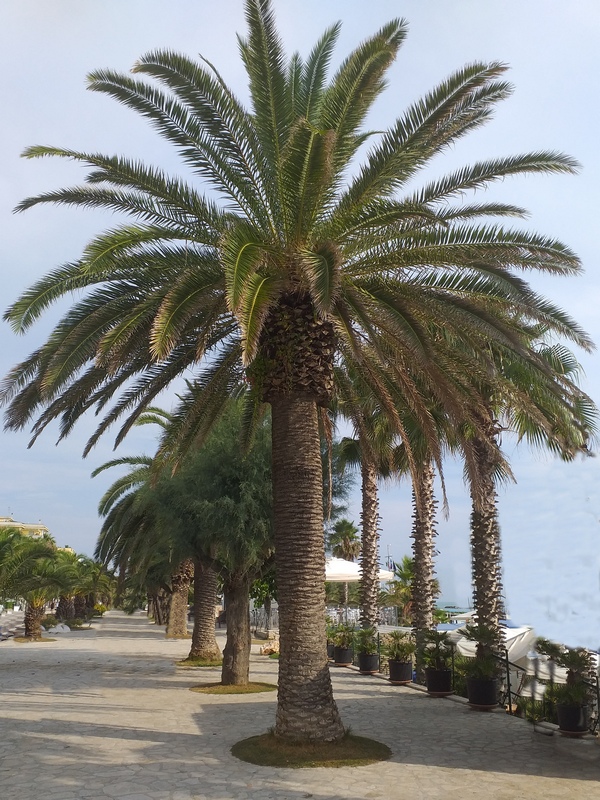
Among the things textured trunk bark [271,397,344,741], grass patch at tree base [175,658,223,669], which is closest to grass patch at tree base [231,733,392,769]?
textured trunk bark [271,397,344,741]

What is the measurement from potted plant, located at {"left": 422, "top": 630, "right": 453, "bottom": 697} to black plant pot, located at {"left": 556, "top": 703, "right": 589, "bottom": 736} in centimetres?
552

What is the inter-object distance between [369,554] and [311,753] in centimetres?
1361

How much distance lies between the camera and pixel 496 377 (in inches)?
429

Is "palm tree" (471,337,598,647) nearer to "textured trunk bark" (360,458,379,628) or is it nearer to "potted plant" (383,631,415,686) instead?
"potted plant" (383,631,415,686)

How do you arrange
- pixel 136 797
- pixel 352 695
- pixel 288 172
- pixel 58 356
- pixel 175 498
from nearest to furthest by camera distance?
pixel 136 797 < pixel 288 172 < pixel 58 356 < pixel 352 695 < pixel 175 498

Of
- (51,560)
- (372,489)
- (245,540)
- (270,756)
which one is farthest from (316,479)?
(51,560)

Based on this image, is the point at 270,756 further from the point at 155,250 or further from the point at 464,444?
the point at 155,250

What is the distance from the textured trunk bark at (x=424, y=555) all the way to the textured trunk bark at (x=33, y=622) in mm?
30722

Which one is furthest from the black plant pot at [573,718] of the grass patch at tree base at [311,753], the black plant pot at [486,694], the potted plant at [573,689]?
the black plant pot at [486,694]

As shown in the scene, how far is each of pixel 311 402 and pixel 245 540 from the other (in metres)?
6.56

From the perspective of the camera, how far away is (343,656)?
75.5 ft

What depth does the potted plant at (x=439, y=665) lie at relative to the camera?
51.7 ft

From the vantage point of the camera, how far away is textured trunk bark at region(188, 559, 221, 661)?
22.7 metres

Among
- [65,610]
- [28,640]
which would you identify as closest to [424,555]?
[28,640]
